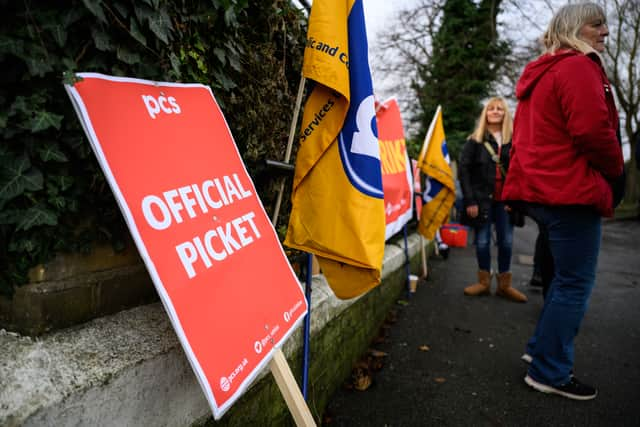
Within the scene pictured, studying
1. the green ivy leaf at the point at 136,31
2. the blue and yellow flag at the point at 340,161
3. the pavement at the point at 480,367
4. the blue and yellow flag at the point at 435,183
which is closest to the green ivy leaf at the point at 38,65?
the green ivy leaf at the point at 136,31

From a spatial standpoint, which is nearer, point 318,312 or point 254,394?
point 254,394

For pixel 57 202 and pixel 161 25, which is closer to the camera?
pixel 57 202

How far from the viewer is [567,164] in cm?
213

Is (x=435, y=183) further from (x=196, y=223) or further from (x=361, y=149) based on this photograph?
(x=196, y=223)

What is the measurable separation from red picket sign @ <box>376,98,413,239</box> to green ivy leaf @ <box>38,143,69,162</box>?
253cm

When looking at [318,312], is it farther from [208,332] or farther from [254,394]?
[208,332]

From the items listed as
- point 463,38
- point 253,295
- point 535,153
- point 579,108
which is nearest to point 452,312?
point 535,153

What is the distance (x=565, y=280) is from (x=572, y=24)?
145 cm

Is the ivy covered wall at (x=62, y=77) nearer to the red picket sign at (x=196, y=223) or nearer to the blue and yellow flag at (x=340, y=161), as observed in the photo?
the red picket sign at (x=196, y=223)

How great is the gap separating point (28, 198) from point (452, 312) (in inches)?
143

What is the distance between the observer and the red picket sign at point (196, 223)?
93 cm

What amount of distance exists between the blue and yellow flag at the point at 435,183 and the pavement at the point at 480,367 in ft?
2.80

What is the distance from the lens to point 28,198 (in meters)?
1.06

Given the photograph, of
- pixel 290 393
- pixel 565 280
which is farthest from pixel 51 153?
pixel 565 280
